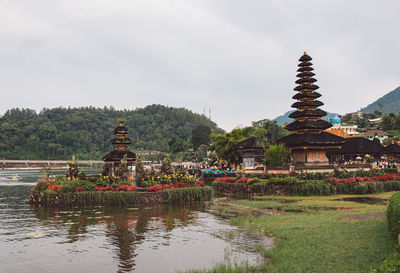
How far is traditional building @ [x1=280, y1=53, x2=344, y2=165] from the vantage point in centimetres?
4306

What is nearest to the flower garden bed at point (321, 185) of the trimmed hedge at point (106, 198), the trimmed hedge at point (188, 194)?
the trimmed hedge at point (188, 194)

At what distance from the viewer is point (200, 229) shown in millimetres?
17172

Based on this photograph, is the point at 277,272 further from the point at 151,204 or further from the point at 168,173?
the point at 168,173

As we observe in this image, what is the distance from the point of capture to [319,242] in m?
12.9

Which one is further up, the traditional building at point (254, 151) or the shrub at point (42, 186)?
the traditional building at point (254, 151)

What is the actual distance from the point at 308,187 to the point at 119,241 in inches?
813

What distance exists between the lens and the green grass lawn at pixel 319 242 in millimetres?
10328

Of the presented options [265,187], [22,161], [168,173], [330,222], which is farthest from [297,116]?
[22,161]

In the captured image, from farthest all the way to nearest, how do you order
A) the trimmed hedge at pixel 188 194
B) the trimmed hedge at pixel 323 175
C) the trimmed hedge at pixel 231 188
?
1. the trimmed hedge at pixel 231 188
2. the trimmed hedge at pixel 323 175
3. the trimmed hedge at pixel 188 194

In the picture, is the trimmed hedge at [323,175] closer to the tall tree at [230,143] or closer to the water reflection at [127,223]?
the water reflection at [127,223]

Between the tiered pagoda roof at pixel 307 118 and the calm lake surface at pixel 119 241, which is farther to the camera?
the tiered pagoda roof at pixel 307 118

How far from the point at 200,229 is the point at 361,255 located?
8019mm

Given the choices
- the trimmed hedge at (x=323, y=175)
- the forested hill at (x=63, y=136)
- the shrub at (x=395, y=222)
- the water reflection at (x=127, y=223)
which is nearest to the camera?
the shrub at (x=395, y=222)

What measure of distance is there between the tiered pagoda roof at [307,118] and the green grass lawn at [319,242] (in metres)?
23.5
